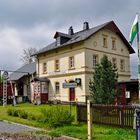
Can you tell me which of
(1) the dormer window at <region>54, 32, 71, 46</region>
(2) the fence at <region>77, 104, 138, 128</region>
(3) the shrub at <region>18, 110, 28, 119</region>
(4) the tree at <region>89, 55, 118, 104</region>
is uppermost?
(1) the dormer window at <region>54, 32, 71, 46</region>

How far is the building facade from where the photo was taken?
3441 cm

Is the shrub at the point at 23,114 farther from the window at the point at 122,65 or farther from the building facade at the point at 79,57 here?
the window at the point at 122,65

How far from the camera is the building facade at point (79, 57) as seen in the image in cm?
3441

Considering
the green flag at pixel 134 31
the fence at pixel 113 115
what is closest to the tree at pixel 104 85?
the fence at pixel 113 115

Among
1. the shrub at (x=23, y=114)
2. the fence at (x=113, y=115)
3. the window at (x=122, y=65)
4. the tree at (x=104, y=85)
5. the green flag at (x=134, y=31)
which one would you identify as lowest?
the shrub at (x=23, y=114)

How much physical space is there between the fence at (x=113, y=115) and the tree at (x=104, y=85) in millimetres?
6331

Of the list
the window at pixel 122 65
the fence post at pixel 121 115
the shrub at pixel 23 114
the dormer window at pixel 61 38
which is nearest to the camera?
the fence post at pixel 121 115

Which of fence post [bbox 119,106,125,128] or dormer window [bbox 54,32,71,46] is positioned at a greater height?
dormer window [bbox 54,32,71,46]

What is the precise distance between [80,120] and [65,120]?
139 cm

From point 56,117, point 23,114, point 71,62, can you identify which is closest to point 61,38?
point 71,62

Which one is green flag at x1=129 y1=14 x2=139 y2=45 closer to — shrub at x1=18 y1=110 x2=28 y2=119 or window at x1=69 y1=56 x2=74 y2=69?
shrub at x1=18 y1=110 x2=28 y2=119

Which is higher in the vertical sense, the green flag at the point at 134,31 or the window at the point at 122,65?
the window at the point at 122,65

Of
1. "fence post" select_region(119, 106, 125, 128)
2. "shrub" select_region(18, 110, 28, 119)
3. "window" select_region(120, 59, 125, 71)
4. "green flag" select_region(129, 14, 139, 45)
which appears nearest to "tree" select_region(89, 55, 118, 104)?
"shrub" select_region(18, 110, 28, 119)

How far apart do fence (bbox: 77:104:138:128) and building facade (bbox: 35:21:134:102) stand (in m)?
18.5
